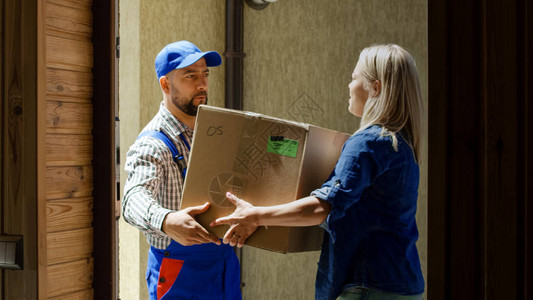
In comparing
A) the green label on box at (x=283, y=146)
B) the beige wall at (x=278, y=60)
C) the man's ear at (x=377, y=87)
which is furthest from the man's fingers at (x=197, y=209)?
the beige wall at (x=278, y=60)

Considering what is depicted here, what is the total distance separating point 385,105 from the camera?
1.47 m

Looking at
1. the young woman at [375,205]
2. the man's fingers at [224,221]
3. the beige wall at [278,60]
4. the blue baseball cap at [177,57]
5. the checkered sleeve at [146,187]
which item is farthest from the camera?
the beige wall at [278,60]

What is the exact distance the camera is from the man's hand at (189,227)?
1558 mm

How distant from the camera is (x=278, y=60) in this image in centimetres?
338

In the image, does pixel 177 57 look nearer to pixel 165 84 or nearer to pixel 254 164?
pixel 165 84

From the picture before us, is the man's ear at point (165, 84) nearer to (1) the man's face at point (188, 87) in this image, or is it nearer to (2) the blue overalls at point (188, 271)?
(1) the man's face at point (188, 87)

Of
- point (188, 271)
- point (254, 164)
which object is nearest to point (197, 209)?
point (254, 164)

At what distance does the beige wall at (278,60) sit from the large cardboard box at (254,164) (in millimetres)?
1523
